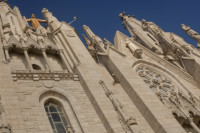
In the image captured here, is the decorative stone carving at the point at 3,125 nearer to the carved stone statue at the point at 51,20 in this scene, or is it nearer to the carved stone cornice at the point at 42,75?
the carved stone cornice at the point at 42,75

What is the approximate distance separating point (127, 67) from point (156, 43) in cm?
934

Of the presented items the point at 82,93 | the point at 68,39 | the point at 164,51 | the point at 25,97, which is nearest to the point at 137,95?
the point at 82,93

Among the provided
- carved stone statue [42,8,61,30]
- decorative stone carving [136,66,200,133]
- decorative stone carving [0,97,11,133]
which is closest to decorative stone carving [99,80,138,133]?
decorative stone carving [136,66,200,133]

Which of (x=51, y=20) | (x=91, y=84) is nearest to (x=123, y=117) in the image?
(x=91, y=84)

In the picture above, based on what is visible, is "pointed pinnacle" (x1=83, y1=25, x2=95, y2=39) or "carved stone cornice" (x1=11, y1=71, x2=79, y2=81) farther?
"pointed pinnacle" (x1=83, y1=25, x2=95, y2=39)

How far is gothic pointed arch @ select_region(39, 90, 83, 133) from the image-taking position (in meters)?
13.8

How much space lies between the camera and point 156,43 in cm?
2639

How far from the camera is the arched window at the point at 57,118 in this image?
542 inches

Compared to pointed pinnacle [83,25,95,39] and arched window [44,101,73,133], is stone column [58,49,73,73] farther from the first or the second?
pointed pinnacle [83,25,95,39]

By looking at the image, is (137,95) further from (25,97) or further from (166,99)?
(25,97)

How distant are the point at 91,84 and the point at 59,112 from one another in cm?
210

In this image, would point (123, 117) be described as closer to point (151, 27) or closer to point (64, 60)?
point (64, 60)

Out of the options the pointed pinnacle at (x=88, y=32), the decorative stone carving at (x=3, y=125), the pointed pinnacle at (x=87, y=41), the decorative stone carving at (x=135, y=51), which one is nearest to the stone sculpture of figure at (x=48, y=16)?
the pointed pinnacle at (x=88, y=32)

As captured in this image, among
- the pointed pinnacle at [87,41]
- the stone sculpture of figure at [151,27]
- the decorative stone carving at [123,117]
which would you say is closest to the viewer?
the decorative stone carving at [123,117]
